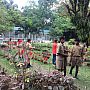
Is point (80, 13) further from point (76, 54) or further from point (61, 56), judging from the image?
point (61, 56)

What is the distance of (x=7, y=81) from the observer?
6.26 m

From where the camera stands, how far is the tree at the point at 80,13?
570 inches

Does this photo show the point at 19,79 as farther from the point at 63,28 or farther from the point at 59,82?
the point at 63,28

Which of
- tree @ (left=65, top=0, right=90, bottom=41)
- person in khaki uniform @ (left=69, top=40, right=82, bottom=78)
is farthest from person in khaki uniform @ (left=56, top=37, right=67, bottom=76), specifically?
tree @ (left=65, top=0, right=90, bottom=41)

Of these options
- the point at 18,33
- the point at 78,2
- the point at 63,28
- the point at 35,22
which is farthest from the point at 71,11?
the point at 18,33

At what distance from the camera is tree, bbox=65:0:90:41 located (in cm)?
1448

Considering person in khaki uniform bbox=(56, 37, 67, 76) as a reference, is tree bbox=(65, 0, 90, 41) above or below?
above

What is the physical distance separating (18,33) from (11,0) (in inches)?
420

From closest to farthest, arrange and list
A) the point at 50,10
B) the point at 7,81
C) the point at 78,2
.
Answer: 1. the point at 7,81
2. the point at 78,2
3. the point at 50,10

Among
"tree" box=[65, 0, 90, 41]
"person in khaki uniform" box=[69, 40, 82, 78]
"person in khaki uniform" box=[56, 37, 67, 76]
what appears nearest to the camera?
"person in khaki uniform" box=[56, 37, 67, 76]

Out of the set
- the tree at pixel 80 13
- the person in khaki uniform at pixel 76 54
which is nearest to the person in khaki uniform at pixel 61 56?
the person in khaki uniform at pixel 76 54

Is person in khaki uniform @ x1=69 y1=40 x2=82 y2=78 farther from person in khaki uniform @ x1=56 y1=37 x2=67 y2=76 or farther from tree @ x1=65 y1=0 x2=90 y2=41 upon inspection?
tree @ x1=65 y1=0 x2=90 y2=41

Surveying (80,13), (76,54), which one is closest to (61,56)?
(76,54)

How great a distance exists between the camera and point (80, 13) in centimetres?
1491
